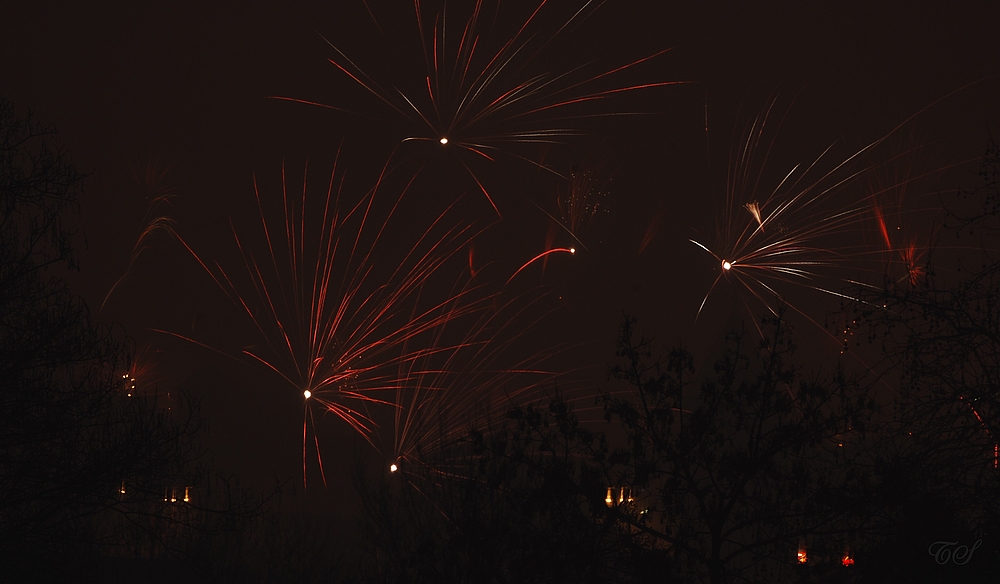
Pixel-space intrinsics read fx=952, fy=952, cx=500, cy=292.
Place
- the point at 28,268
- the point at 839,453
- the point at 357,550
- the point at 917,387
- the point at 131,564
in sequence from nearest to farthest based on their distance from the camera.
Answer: the point at 917,387, the point at 839,453, the point at 28,268, the point at 131,564, the point at 357,550

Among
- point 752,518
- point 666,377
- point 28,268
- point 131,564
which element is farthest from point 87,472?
point 131,564

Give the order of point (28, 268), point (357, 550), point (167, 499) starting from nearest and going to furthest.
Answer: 1. point (28, 268)
2. point (167, 499)
3. point (357, 550)

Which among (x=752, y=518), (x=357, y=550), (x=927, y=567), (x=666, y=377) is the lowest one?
(x=927, y=567)

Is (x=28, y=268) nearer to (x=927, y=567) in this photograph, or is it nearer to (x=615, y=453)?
(x=615, y=453)

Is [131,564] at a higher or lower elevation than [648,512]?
higher

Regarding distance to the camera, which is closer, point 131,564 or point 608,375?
point 608,375

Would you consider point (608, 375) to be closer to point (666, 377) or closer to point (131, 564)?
point (666, 377)

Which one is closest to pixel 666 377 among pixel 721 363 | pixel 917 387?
pixel 721 363

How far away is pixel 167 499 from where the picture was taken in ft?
47.5

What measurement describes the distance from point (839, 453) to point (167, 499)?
9710mm

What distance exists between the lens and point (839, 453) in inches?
451

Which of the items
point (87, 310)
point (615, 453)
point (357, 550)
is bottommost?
point (615, 453)

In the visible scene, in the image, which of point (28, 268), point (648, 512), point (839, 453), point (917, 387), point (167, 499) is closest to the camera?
point (917, 387)

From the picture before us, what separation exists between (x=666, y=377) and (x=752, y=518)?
7.08ft
